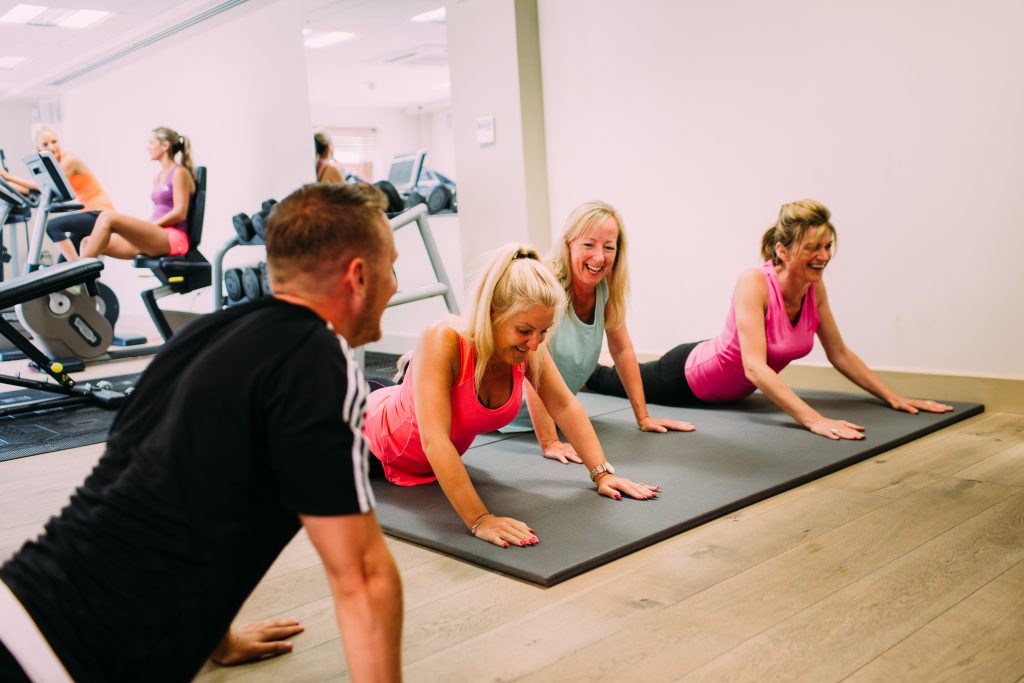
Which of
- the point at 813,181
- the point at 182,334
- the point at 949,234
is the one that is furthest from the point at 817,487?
the point at 182,334

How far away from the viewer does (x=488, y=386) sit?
227 cm

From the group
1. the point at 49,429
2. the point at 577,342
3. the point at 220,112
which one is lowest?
the point at 49,429

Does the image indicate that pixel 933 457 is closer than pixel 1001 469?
No

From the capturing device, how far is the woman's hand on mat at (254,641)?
59.3 inches

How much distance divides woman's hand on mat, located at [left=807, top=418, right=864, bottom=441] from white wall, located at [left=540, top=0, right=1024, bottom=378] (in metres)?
0.71

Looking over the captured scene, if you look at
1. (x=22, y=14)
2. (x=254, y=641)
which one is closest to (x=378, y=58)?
(x=22, y=14)

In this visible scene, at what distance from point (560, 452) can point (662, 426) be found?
0.46 meters

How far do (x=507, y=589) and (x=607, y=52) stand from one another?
3.13m

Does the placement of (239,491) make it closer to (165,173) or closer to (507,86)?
(507,86)

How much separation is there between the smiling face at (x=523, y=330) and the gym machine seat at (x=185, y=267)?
12.3 ft

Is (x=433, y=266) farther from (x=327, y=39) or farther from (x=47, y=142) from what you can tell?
(x=327, y=39)

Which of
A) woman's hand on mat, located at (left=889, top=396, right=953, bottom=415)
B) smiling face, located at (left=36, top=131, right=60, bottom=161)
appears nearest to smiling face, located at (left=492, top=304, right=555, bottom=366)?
woman's hand on mat, located at (left=889, top=396, right=953, bottom=415)

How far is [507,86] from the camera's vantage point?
Result: 14.7ft

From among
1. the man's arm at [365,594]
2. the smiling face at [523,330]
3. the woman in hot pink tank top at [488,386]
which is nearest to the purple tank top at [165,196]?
the woman in hot pink tank top at [488,386]
